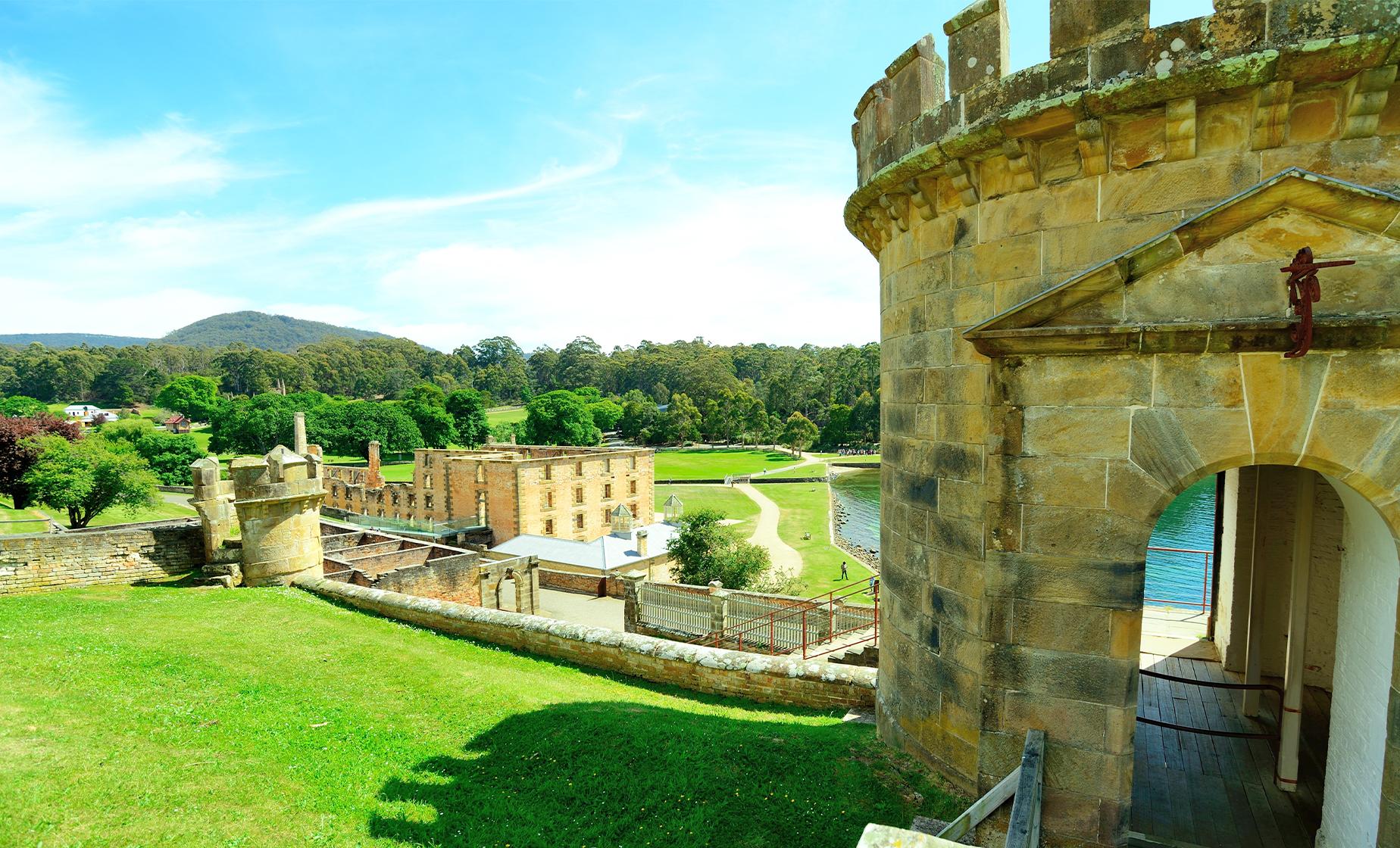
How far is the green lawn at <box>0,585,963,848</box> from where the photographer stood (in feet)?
17.2

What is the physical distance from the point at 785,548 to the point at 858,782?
111 feet

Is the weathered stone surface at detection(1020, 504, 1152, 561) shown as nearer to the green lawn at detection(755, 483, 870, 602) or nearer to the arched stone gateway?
the arched stone gateway

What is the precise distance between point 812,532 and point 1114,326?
40.7 metres

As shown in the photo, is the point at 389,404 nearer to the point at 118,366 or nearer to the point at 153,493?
the point at 153,493

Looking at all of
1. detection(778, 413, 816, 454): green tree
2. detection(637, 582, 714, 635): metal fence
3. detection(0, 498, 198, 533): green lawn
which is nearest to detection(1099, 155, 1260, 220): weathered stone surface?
detection(637, 582, 714, 635): metal fence

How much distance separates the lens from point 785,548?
Answer: 1522 inches

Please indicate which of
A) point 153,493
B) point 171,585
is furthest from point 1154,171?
point 153,493

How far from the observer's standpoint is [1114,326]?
386cm

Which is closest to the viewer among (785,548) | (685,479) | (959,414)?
(959,414)

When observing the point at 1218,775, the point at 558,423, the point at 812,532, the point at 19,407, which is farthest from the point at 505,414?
the point at 1218,775

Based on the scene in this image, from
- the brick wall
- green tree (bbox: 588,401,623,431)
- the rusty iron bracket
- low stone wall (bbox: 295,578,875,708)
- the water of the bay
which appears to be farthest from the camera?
green tree (bbox: 588,401,623,431)

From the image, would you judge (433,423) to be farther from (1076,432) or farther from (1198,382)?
(1198,382)

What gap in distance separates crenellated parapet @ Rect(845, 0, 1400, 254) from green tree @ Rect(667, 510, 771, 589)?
77.6 ft

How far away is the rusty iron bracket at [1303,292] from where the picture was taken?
11.3 feet
